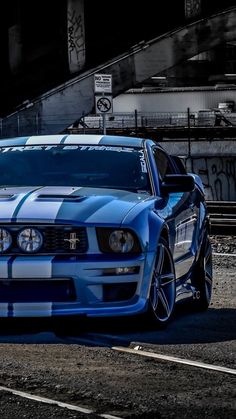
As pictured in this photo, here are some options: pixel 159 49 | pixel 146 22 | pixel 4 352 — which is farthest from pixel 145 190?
pixel 146 22

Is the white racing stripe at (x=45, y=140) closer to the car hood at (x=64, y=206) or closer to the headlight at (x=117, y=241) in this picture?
the car hood at (x=64, y=206)

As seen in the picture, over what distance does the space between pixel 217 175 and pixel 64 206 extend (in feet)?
91.8

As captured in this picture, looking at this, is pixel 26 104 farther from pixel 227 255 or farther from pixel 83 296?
pixel 83 296

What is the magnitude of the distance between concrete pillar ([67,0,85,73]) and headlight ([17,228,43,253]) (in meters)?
38.3

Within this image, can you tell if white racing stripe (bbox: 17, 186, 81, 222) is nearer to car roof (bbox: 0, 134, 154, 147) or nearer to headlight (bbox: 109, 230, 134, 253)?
headlight (bbox: 109, 230, 134, 253)

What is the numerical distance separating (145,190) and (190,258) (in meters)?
0.78

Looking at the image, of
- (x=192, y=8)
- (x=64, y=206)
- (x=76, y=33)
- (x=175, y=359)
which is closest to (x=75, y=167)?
(x=64, y=206)

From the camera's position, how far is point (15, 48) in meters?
49.2

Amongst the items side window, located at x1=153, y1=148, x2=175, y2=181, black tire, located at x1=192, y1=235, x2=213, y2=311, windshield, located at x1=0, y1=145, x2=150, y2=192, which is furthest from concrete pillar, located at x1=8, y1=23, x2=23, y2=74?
windshield, located at x1=0, y1=145, x2=150, y2=192

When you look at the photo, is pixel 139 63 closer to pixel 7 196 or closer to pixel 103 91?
pixel 103 91

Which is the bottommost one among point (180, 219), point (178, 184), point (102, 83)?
point (180, 219)

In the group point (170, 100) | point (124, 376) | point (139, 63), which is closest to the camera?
point (124, 376)

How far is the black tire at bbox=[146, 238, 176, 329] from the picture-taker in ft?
26.7

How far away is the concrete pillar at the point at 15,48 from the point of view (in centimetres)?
4878
